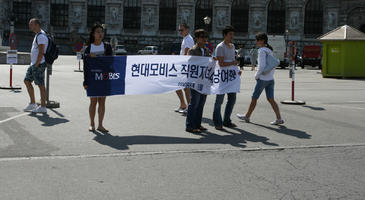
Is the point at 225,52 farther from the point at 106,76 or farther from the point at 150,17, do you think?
the point at 150,17

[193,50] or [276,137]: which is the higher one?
[193,50]

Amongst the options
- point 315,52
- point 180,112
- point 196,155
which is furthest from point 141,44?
point 196,155

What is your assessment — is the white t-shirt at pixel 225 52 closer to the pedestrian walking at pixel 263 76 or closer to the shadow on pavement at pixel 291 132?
the pedestrian walking at pixel 263 76

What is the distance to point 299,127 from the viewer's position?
32.6 ft

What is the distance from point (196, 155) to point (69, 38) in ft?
201

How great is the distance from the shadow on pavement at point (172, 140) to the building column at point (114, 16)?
193 feet

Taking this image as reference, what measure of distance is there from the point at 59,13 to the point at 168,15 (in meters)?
13.7

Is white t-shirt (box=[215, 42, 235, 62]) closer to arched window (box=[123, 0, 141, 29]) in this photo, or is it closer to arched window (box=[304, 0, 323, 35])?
arched window (box=[304, 0, 323, 35])

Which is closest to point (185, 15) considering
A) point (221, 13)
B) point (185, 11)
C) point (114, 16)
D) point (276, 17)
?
point (185, 11)

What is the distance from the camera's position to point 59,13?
220ft

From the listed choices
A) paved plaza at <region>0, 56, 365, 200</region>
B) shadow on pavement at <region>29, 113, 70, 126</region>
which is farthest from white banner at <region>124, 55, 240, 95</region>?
shadow on pavement at <region>29, 113, 70, 126</region>

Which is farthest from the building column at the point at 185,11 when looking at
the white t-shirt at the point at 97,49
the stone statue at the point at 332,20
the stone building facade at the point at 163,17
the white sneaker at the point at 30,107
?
the white t-shirt at the point at 97,49

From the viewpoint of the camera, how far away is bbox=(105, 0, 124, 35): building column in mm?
66375

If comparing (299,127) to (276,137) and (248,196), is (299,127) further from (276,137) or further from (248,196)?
(248,196)
